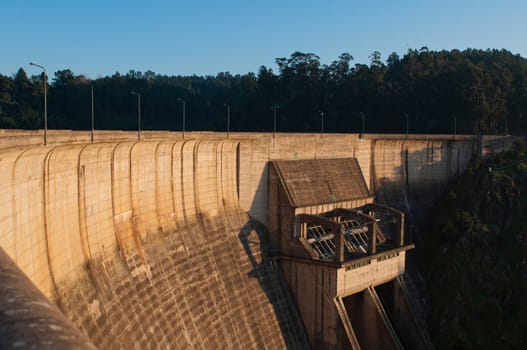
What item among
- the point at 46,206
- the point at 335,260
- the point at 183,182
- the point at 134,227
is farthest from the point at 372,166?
the point at 46,206

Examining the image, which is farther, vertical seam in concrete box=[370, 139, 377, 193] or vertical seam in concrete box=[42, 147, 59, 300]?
vertical seam in concrete box=[370, 139, 377, 193]

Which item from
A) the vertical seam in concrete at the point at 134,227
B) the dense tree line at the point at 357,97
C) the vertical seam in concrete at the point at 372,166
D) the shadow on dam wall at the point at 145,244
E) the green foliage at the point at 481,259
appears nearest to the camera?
the shadow on dam wall at the point at 145,244

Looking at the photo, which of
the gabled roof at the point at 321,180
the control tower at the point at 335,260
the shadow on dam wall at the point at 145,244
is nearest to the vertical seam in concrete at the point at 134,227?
the shadow on dam wall at the point at 145,244

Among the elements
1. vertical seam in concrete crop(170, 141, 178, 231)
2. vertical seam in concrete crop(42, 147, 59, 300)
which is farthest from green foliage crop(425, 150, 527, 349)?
vertical seam in concrete crop(42, 147, 59, 300)

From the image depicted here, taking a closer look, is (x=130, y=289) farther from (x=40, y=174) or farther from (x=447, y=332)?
(x=447, y=332)

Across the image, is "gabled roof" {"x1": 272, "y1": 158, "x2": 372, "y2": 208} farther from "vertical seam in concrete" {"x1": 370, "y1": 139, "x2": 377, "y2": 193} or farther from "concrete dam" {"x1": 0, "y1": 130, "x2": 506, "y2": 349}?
"vertical seam in concrete" {"x1": 370, "y1": 139, "x2": 377, "y2": 193}

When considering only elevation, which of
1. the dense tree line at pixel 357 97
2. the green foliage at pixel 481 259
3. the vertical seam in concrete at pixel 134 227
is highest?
the dense tree line at pixel 357 97

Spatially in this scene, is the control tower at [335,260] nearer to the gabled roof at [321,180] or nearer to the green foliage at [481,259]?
the gabled roof at [321,180]
